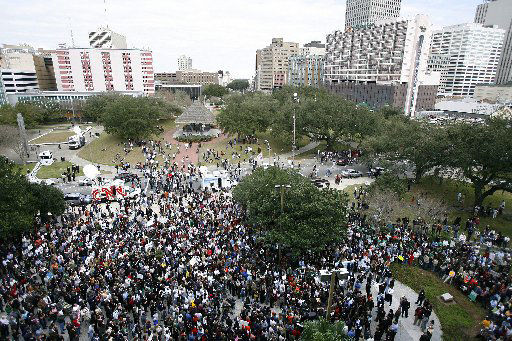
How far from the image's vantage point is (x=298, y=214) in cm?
2094

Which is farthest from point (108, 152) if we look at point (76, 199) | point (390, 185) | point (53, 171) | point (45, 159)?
point (390, 185)

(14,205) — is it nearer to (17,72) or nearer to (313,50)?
(17,72)

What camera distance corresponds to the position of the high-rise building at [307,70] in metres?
135

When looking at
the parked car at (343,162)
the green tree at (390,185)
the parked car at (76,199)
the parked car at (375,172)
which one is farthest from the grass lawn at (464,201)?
the parked car at (76,199)

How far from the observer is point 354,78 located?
10688 cm

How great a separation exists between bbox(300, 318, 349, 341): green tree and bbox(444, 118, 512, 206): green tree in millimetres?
22438

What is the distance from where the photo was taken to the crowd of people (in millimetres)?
15094

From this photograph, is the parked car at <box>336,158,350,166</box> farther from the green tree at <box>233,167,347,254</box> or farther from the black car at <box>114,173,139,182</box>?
the black car at <box>114,173,139,182</box>

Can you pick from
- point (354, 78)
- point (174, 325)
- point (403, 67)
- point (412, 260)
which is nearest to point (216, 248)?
point (174, 325)

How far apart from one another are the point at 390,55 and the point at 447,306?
297 ft

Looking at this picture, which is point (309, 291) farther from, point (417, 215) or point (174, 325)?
point (417, 215)

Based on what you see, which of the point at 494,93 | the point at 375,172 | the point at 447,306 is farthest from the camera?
the point at 494,93

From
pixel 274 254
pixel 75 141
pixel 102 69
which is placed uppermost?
pixel 102 69

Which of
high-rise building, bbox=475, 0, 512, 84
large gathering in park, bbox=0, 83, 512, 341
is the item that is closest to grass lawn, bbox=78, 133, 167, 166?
large gathering in park, bbox=0, 83, 512, 341
